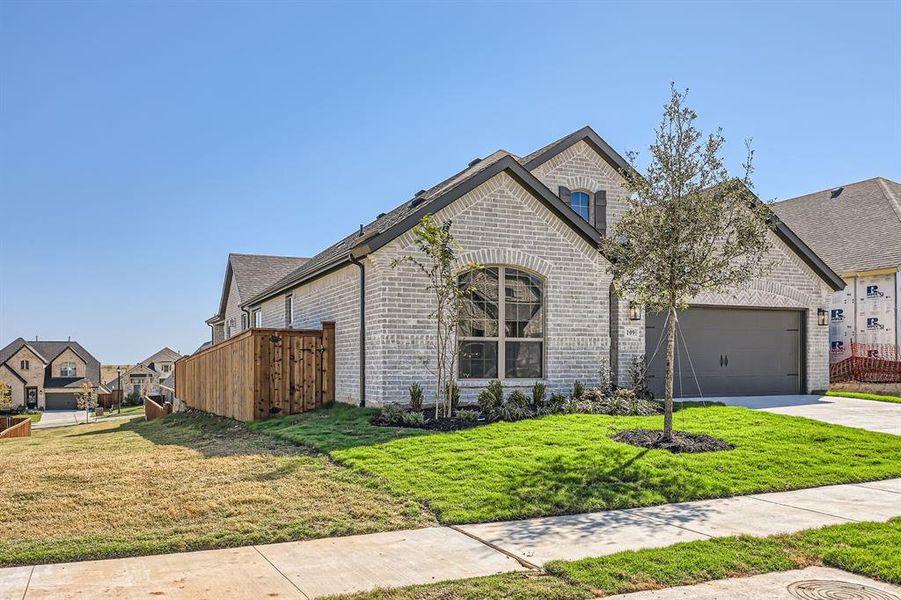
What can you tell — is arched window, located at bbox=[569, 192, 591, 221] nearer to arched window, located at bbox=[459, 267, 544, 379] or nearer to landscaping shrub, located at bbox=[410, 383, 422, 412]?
arched window, located at bbox=[459, 267, 544, 379]

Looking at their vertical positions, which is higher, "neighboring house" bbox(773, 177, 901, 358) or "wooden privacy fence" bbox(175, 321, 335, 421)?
"neighboring house" bbox(773, 177, 901, 358)

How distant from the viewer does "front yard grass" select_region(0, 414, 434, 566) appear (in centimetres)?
643

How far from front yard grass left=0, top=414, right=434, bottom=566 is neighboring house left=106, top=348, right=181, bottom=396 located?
62.1m

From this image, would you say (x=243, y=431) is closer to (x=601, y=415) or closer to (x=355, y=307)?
(x=355, y=307)

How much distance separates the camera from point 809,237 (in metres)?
28.8

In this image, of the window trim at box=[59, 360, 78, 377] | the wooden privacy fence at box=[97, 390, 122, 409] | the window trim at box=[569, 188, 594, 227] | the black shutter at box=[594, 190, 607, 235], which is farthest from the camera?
the window trim at box=[59, 360, 78, 377]

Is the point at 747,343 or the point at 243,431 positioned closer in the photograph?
the point at 243,431

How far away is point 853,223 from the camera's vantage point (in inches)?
1083

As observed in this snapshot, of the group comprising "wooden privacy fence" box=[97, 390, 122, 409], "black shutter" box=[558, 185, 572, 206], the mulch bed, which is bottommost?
"wooden privacy fence" box=[97, 390, 122, 409]

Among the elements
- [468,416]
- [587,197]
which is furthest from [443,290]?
[587,197]

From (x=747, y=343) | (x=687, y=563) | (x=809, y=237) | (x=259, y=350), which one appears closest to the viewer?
→ (x=687, y=563)

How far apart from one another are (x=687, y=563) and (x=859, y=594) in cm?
120

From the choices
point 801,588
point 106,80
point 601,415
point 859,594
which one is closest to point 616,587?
point 801,588

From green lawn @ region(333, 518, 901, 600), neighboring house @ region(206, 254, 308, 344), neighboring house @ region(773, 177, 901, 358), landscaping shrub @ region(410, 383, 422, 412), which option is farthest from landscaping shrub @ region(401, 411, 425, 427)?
neighboring house @ region(773, 177, 901, 358)
